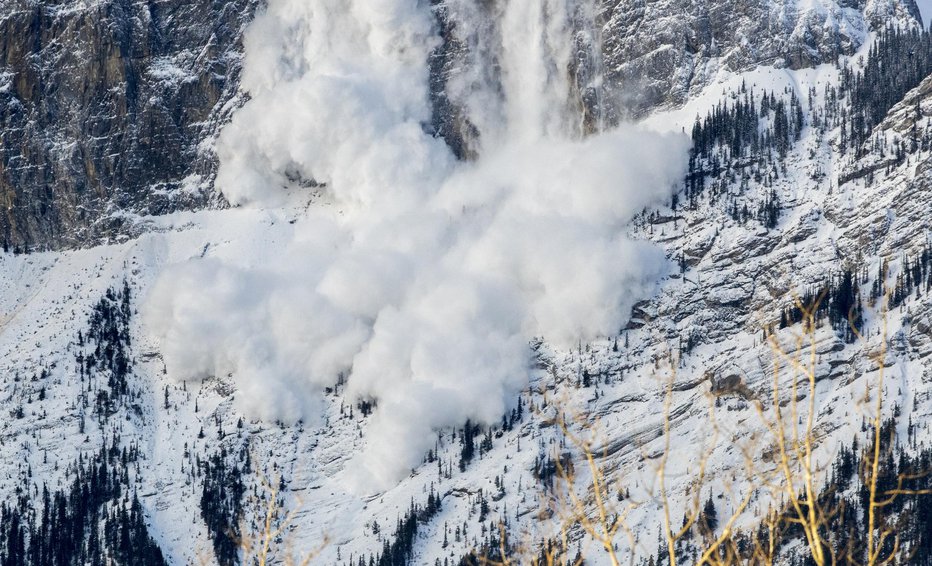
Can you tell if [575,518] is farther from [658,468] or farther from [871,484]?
[871,484]

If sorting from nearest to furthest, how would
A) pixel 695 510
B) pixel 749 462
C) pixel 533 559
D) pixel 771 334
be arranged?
pixel 695 510
pixel 749 462
pixel 533 559
pixel 771 334

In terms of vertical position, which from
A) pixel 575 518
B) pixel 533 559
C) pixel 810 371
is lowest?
pixel 533 559

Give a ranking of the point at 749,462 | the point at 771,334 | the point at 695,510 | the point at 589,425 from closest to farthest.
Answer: the point at 695,510, the point at 749,462, the point at 589,425, the point at 771,334

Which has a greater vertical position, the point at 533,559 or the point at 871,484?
the point at 871,484

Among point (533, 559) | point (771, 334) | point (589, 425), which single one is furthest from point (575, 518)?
point (771, 334)

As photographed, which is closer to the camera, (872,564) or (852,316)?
(872,564)

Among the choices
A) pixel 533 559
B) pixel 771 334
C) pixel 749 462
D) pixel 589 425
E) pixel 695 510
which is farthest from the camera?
pixel 771 334

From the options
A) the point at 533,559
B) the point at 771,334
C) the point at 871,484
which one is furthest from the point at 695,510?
the point at 771,334

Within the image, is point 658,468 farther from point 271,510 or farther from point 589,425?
point 271,510

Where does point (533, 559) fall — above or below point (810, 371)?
below
